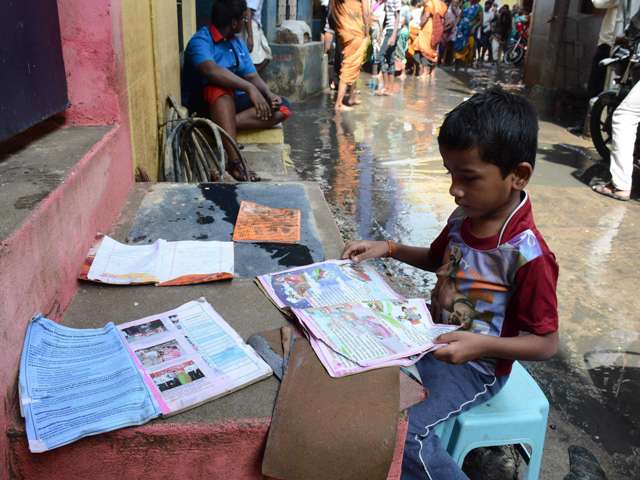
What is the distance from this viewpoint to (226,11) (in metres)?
4.31

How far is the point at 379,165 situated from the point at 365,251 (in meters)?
3.70

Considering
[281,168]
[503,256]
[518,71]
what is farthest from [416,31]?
[503,256]

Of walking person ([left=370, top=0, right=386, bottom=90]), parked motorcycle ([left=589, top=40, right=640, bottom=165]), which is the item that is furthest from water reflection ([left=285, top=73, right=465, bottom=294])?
walking person ([left=370, top=0, right=386, bottom=90])

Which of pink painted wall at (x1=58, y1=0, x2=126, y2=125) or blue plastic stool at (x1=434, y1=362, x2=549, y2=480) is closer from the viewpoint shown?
blue plastic stool at (x1=434, y1=362, x2=549, y2=480)

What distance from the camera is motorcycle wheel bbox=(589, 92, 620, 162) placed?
5.39 metres

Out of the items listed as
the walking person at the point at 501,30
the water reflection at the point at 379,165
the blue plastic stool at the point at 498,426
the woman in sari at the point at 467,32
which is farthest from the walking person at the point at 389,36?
the blue plastic stool at the point at 498,426

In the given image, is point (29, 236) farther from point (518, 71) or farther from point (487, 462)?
point (518, 71)

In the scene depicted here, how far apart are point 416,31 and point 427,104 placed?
17.0ft

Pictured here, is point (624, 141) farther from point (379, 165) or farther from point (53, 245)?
point (53, 245)

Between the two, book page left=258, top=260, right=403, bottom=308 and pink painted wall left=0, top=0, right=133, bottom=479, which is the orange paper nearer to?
book page left=258, top=260, right=403, bottom=308

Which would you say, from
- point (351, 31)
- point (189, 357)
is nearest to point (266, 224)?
point (189, 357)

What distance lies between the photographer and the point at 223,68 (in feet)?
14.0

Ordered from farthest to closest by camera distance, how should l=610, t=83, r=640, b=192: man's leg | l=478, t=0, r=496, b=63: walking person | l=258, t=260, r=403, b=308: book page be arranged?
1. l=478, t=0, r=496, b=63: walking person
2. l=610, t=83, r=640, b=192: man's leg
3. l=258, t=260, r=403, b=308: book page

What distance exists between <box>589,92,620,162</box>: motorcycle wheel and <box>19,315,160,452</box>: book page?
501 cm
